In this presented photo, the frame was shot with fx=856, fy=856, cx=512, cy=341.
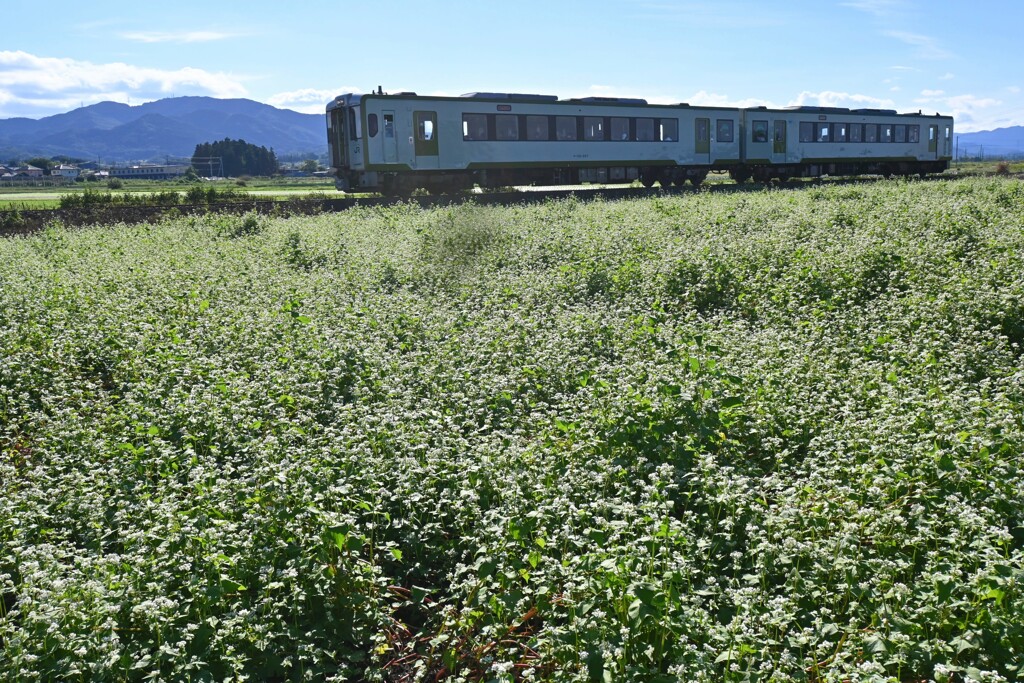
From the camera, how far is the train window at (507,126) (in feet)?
86.1

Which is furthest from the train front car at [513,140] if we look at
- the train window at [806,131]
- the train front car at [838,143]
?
the train window at [806,131]

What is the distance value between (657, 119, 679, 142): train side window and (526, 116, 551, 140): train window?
5.06m

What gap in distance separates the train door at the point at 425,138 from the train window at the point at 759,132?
1438 cm

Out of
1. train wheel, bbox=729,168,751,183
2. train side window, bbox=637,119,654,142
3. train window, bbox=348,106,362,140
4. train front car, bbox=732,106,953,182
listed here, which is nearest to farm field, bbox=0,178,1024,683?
train window, bbox=348,106,362,140

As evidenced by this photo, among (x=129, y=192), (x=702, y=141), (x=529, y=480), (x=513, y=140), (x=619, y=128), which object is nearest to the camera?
(x=529, y=480)

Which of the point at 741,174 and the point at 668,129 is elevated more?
the point at 668,129

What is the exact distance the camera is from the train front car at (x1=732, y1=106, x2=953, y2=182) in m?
33.6

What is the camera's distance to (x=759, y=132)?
33375 millimetres

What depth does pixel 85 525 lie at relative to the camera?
5199 mm

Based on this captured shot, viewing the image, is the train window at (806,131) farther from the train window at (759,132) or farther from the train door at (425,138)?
the train door at (425,138)

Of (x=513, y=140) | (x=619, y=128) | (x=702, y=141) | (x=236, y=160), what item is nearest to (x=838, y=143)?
(x=702, y=141)

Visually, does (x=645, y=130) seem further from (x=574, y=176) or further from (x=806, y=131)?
(x=806, y=131)

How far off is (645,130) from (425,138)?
29.5 ft

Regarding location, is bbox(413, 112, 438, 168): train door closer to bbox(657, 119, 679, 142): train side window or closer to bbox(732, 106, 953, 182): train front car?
bbox(657, 119, 679, 142): train side window
